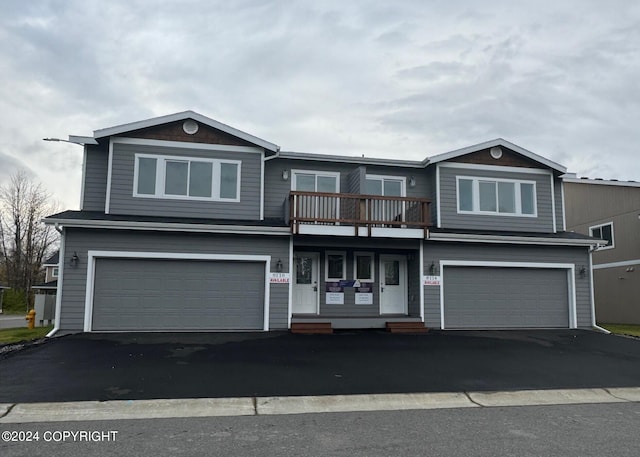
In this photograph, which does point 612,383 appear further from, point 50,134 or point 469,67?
point 50,134

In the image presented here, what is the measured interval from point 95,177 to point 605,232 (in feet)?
69.6

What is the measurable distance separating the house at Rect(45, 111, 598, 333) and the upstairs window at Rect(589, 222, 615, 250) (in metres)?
7.43

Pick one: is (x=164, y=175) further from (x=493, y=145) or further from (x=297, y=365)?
(x=493, y=145)

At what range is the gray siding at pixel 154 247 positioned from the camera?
11.8 metres

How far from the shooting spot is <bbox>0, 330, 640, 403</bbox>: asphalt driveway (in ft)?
22.9

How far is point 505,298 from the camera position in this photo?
1433 centimetres

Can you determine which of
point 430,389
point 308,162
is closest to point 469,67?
point 308,162

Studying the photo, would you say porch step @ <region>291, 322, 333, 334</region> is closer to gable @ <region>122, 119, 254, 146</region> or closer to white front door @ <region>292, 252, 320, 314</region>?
white front door @ <region>292, 252, 320, 314</region>

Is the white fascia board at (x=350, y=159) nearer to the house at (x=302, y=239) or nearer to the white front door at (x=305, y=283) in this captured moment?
the house at (x=302, y=239)

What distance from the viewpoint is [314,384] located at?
7.31m

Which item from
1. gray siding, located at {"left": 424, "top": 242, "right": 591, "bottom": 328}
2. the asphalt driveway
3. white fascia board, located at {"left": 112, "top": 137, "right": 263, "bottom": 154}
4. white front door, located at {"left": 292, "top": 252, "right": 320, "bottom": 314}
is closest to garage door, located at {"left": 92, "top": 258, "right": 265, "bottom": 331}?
the asphalt driveway

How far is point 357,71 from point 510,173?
236 inches

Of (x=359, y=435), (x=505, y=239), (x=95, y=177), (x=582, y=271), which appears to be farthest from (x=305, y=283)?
(x=359, y=435)

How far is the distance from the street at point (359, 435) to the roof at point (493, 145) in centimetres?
978
